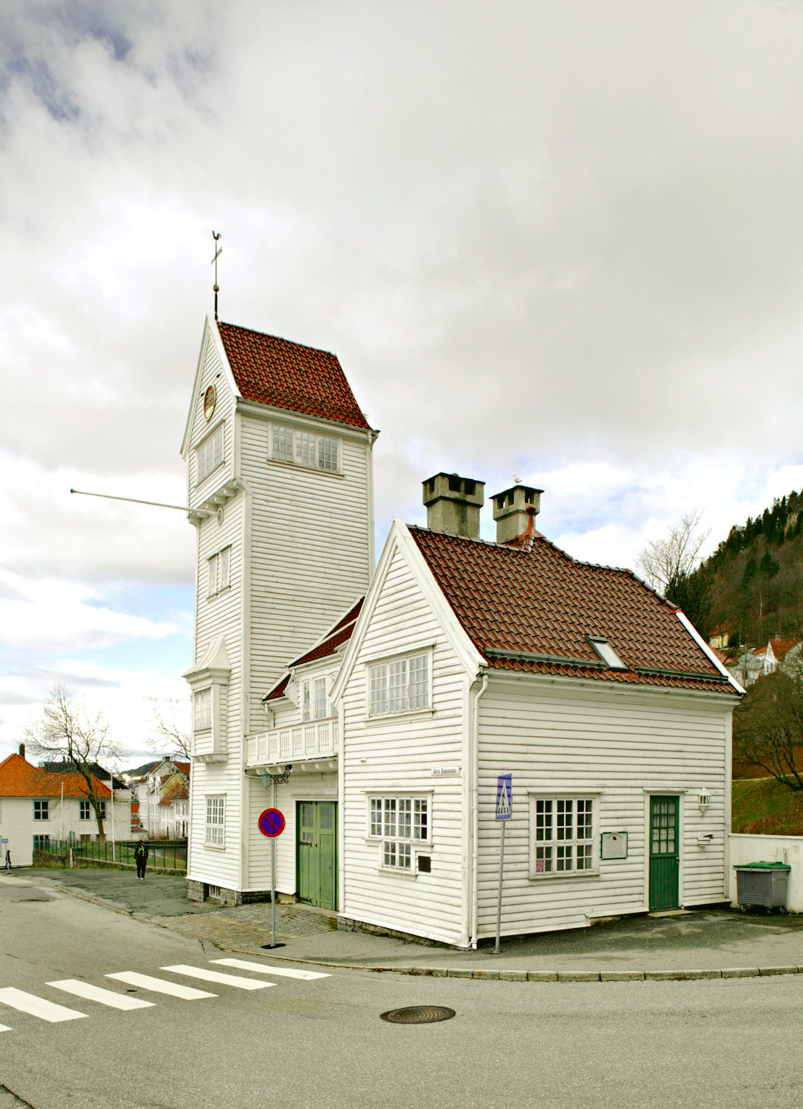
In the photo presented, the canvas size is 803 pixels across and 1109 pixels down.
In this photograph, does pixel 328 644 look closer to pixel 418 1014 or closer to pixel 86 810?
pixel 418 1014

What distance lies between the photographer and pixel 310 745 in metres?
20.7

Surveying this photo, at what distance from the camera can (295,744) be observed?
70.4 feet

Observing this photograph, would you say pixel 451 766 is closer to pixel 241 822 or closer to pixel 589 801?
pixel 589 801

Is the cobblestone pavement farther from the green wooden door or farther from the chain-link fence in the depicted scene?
the chain-link fence

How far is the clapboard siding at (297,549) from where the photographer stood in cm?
2517

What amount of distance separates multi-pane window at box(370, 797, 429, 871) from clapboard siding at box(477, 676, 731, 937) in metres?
1.62

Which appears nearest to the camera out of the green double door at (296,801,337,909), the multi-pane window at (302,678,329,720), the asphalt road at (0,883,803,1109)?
the asphalt road at (0,883,803,1109)

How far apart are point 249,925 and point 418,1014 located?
10655mm

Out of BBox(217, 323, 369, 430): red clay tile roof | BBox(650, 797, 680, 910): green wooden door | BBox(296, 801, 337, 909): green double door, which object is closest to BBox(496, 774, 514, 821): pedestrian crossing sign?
BBox(650, 797, 680, 910): green wooden door

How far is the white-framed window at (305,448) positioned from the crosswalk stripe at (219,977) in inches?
598

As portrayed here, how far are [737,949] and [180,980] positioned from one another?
27.6 feet

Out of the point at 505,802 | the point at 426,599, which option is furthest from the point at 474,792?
the point at 426,599

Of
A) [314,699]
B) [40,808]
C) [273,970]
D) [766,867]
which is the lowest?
[40,808]

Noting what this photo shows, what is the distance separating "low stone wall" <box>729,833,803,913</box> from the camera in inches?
656
